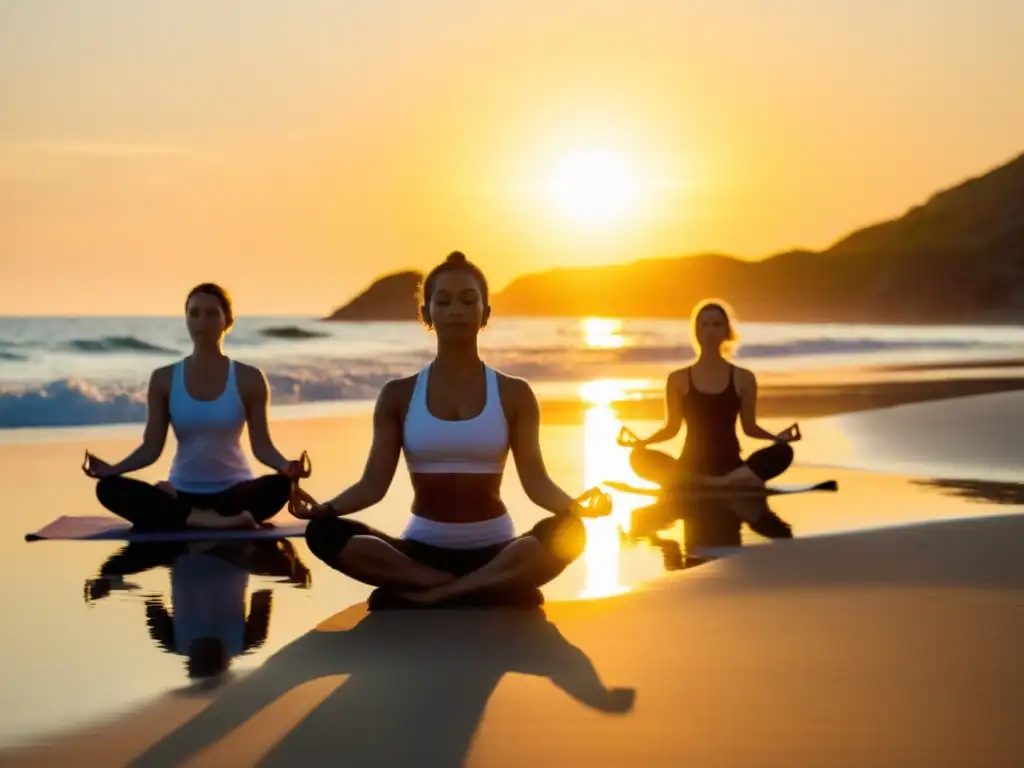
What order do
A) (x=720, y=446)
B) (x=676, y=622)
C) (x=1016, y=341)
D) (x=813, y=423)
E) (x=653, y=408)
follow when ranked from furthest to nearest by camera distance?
(x=1016, y=341) → (x=653, y=408) → (x=813, y=423) → (x=720, y=446) → (x=676, y=622)

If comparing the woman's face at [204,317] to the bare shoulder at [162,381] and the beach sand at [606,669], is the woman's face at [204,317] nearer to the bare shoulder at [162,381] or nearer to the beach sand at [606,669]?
the bare shoulder at [162,381]

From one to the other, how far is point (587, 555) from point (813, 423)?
366 inches

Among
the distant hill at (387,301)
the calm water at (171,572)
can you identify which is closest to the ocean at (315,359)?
the calm water at (171,572)

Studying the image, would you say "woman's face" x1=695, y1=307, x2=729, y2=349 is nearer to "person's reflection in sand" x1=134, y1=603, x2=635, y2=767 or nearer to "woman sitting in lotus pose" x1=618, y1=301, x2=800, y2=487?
"woman sitting in lotus pose" x1=618, y1=301, x2=800, y2=487

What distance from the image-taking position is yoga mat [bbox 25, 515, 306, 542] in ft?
→ 29.6

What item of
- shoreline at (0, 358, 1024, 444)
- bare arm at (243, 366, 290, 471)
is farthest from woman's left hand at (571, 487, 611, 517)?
shoreline at (0, 358, 1024, 444)

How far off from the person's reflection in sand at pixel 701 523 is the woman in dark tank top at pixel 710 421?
32 centimetres

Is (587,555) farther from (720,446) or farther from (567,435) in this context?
(567,435)

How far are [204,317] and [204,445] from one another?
0.78m

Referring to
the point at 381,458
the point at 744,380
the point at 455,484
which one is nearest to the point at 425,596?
the point at 455,484

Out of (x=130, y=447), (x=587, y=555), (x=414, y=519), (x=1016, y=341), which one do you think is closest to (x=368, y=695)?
(x=414, y=519)

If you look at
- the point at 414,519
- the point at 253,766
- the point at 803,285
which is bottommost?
the point at 253,766

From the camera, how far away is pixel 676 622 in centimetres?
637

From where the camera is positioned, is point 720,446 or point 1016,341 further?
point 1016,341
